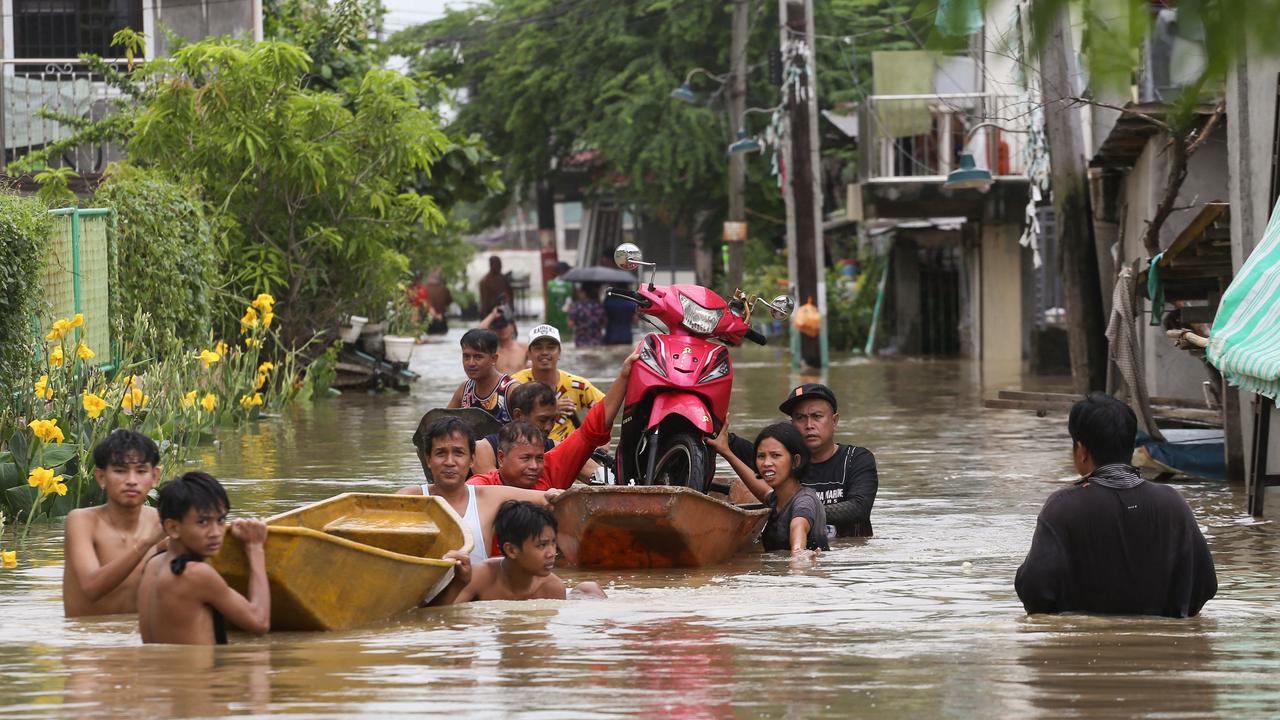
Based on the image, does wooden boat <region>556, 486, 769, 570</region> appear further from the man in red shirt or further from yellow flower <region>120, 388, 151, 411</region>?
yellow flower <region>120, 388, 151, 411</region>

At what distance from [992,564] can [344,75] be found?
18.8 m

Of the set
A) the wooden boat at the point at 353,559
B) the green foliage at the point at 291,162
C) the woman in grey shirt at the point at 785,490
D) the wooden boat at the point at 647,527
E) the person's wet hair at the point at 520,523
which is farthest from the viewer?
the green foliage at the point at 291,162

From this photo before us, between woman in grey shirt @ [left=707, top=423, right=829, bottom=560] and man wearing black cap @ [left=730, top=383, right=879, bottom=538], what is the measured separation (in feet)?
0.43

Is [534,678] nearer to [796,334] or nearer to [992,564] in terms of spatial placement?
[992,564]

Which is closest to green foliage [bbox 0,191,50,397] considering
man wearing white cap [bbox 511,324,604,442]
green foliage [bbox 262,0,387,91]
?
man wearing white cap [bbox 511,324,604,442]

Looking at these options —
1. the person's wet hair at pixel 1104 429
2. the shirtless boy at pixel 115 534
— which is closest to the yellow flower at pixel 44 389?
the shirtless boy at pixel 115 534

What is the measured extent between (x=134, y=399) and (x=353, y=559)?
5.59m

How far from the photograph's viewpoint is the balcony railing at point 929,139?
30469mm

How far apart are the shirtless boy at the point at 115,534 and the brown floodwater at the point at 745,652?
0.13 m

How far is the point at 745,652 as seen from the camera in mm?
7422

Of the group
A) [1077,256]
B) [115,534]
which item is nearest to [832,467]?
[115,534]

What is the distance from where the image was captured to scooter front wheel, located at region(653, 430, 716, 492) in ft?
34.4

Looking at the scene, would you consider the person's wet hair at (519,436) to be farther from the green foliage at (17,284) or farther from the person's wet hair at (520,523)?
the green foliage at (17,284)

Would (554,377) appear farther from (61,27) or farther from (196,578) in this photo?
(61,27)
